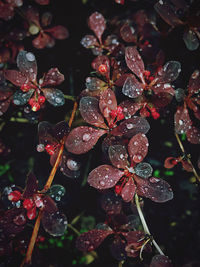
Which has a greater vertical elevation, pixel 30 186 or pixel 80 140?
pixel 80 140

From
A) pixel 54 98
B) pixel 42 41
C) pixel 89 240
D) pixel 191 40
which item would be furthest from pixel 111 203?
pixel 42 41

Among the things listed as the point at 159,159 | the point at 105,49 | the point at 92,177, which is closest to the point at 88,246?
the point at 92,177

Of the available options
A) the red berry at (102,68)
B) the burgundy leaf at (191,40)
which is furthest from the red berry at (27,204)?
the burgundy leaf at (191,40)

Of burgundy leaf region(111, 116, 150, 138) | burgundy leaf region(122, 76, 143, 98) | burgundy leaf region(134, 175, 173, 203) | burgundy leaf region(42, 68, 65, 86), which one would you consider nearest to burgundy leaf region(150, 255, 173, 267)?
burgundy leaf region(134, 175, 173, 203)

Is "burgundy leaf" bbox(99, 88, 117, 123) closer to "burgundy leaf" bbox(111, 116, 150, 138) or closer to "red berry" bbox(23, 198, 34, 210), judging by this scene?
"burgundy leaf" bbox(111, 116, 150, 138)

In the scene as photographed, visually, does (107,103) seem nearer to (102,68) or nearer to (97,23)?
(102,68)

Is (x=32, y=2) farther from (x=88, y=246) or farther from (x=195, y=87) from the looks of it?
(x=88, y=246)

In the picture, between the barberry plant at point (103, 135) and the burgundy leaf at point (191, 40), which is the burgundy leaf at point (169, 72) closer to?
the barberry plant at point (103, 135)
